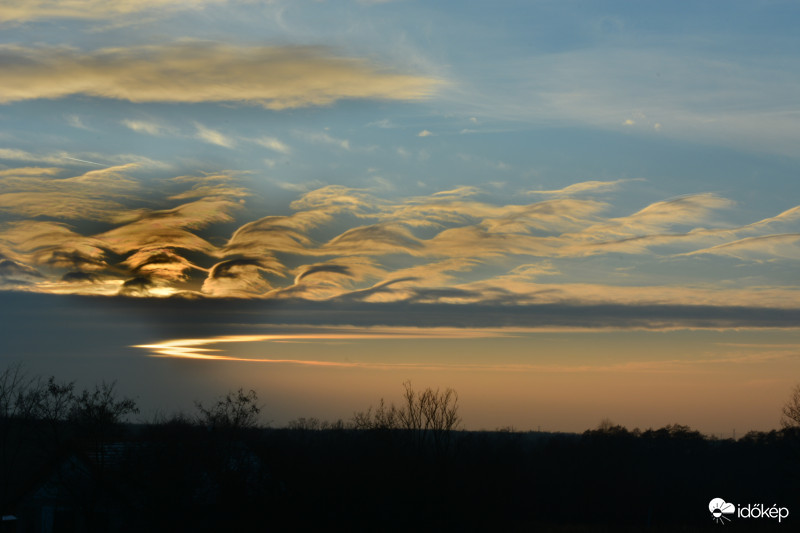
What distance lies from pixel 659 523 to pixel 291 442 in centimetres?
4368

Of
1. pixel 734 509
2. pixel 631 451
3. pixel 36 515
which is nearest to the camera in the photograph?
pixel 36 515

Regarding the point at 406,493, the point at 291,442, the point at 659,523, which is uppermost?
the point at 291,442

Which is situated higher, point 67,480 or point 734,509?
point 67,480

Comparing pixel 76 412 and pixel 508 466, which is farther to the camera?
pixel 508 466

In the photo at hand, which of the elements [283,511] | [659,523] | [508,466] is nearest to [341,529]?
[283,511]

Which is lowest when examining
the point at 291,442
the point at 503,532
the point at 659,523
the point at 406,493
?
the point at 659,523

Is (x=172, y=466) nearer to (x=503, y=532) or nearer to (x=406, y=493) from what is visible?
(x=406, y=493)

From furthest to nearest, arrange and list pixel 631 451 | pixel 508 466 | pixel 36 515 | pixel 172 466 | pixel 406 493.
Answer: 1. pixel 631 451
2. pixel 508 466
3. pixel 36 515
4. pixel 406 493
5. pixel 172 466

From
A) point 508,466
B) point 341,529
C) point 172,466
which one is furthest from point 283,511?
point 508,466

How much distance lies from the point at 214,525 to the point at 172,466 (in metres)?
4.03

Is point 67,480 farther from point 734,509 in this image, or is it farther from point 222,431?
point 734,509

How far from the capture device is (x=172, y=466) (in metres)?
40.4

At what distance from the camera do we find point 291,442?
49219 mm

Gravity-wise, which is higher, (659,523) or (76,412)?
(76,412)
